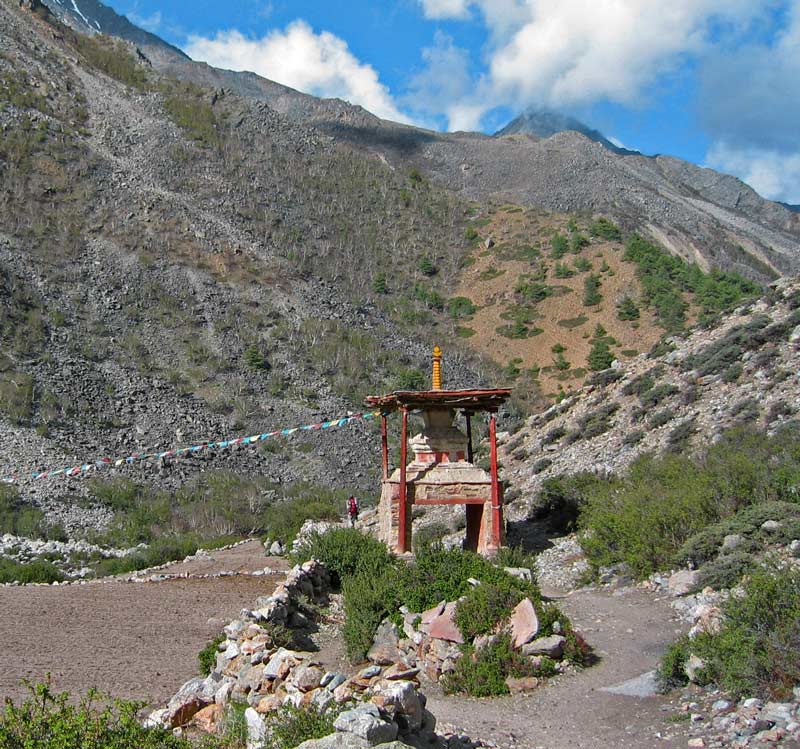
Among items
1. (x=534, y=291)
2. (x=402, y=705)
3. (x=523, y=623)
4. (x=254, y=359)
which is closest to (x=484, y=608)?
(x=523, y=623)

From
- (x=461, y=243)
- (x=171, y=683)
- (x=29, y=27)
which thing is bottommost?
(x=171, y=683)

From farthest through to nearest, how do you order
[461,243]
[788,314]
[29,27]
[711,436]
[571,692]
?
1. [29,27]
2. [461,243]
3. [788,314]
4. [711,436]
5. [571,692]

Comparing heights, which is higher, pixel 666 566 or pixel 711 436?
pixel 711 436

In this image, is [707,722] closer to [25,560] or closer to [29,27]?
[25,560]

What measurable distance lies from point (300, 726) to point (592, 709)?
287 centimetres

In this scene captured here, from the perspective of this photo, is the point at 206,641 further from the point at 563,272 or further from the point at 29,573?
the point at 563,272

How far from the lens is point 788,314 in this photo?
21.5m

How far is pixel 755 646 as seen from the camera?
20.7ft

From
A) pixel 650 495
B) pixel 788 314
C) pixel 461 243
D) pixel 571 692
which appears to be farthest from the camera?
pixel 461 243

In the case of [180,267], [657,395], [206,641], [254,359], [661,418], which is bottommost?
[206,641]

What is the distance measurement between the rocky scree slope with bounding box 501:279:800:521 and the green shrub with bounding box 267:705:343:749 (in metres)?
12.2

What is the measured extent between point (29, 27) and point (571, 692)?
2736 inches

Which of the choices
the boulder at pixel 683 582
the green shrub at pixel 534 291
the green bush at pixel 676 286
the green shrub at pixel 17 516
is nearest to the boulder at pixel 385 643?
the boulder at pixel 683 582

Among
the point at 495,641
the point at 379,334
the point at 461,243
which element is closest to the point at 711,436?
the point at 495,641
